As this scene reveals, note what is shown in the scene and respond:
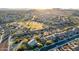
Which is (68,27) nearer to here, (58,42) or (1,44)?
(58,42)
